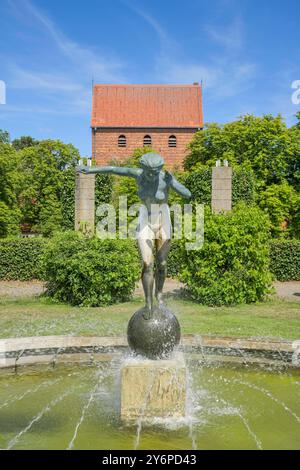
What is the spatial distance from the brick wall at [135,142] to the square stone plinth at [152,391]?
50.8 metres

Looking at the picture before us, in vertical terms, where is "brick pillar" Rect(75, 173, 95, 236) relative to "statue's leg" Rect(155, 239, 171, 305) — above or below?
above

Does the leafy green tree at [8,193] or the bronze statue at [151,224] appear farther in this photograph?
the leafy green tree at [8,193]

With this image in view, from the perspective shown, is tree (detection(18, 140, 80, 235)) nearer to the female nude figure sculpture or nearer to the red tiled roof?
the red tiled roof

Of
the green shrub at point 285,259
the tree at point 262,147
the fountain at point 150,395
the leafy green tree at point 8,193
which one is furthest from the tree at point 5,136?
the fountain at point 150,395

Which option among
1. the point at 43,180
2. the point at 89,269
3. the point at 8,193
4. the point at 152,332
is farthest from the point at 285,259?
the point at 43,180

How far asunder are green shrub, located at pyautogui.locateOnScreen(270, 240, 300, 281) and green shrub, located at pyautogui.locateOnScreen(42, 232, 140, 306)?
7.76 meters

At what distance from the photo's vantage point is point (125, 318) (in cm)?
1037

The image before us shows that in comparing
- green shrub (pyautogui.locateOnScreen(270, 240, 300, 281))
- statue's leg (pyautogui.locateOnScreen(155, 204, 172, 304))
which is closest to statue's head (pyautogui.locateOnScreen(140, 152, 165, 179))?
statue's leg (pyautogui.locateOnScreen(155, 204, 172, 304))

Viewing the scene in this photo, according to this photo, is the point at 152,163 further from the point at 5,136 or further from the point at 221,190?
the point at 5,136

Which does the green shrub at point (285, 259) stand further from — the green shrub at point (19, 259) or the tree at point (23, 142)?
the tree at point (23, 142)

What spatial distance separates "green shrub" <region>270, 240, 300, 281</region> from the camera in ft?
61.3

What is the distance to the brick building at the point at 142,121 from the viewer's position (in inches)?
2169
